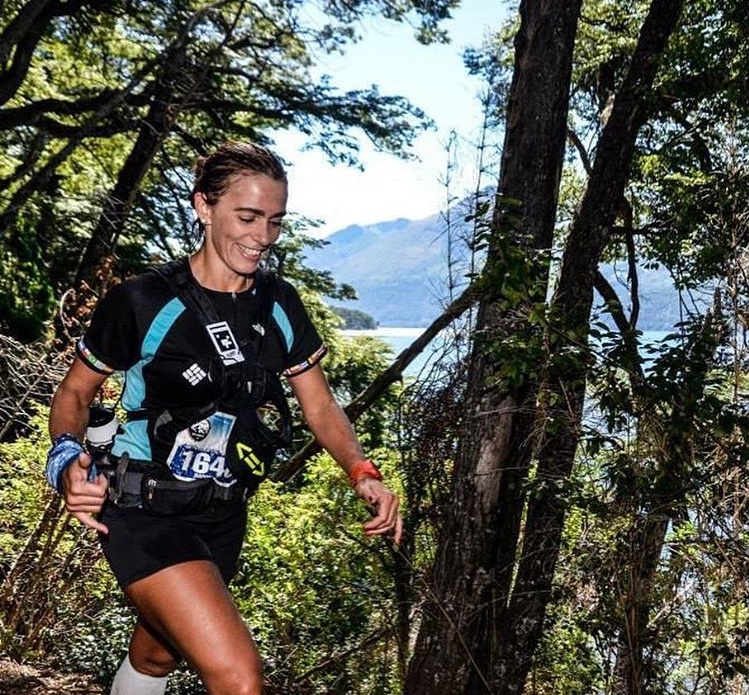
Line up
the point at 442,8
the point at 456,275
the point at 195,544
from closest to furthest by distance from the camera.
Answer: the point at 195,544, the point at 456,275, the point at 442,8

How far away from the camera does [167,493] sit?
2582 mm

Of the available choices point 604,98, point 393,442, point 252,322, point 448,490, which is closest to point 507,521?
point 448,490

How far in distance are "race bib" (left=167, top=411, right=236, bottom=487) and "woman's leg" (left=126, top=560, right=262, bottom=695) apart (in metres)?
0.28

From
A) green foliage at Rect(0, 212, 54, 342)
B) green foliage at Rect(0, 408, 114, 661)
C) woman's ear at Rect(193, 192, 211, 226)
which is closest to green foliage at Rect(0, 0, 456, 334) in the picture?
green foliage at Rect(0, 212, 54, 342)

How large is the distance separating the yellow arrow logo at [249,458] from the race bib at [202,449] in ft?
0.17

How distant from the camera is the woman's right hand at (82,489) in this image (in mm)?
2311

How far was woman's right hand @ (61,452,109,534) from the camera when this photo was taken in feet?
7.58

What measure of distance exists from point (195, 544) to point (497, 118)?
4890 mm

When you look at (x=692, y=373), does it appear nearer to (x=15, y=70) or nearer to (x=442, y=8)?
(x=15, y=70)

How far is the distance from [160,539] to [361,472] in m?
0.67

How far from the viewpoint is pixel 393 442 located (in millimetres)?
7715

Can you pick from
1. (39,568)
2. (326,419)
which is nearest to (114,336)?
(326,419)

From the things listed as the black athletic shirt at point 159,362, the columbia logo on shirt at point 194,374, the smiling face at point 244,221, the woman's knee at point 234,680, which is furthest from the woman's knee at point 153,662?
the smiling face at point 244,221

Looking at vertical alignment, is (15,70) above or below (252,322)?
above
